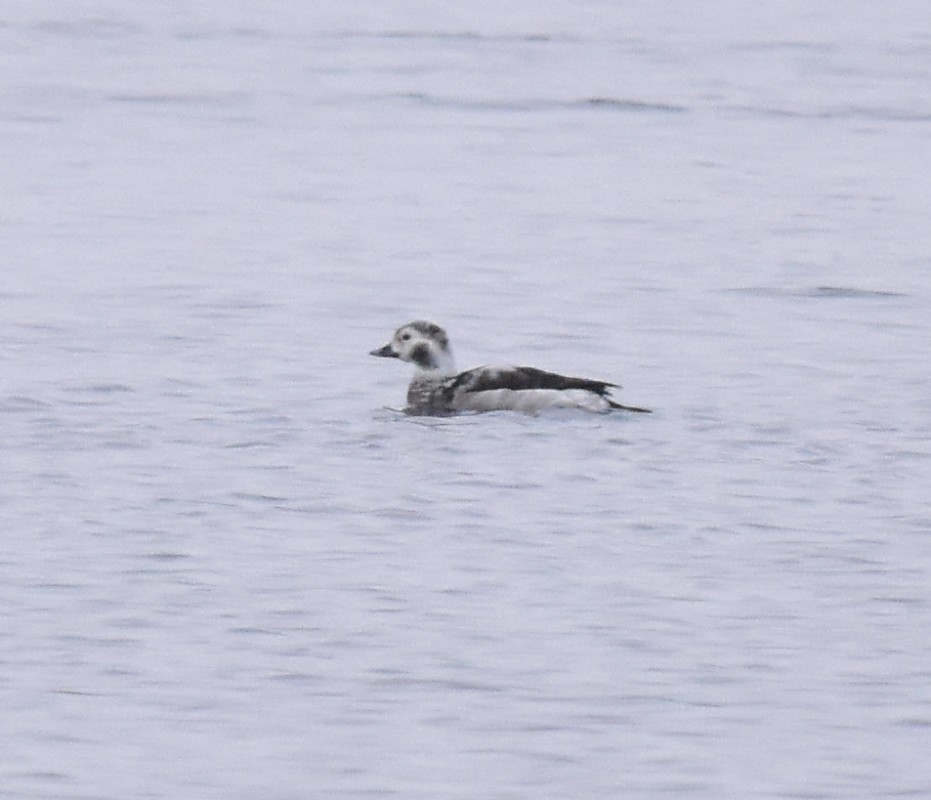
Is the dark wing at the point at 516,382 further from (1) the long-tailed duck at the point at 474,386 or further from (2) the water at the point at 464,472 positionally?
(2) the water at the point at 464,472

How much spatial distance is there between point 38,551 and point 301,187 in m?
14.7

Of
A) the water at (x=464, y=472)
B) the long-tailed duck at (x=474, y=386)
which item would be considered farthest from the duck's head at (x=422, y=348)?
the water at (x=464, y=472)

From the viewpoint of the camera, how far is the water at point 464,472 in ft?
27.5

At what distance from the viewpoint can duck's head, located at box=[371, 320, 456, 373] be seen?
1453cm

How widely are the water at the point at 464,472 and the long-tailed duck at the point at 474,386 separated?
141 millimetres

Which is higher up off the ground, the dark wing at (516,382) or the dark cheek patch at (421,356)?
the dark cheek patch at (421,356)

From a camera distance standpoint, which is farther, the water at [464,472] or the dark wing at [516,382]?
the dark wing at [516,382]

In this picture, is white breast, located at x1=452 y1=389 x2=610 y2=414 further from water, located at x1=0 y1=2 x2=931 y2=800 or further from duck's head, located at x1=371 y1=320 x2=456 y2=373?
duck's head, located at x1=371 y1=320 x2=456 y2=373

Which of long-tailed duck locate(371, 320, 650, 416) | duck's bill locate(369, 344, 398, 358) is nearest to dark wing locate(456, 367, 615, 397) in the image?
long-tailed duck locate(371, 320, 650, 416)

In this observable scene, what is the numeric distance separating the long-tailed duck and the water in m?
0.14

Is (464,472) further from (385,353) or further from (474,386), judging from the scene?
(385,353)

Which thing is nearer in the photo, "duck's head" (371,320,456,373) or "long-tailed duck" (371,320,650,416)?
"long-tailed duck" (371,320,650,416)

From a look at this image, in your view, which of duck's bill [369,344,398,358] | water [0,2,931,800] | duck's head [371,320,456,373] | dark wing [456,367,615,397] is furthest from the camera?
duck's bill [369,344,398,358]

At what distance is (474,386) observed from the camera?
14.0 meters
